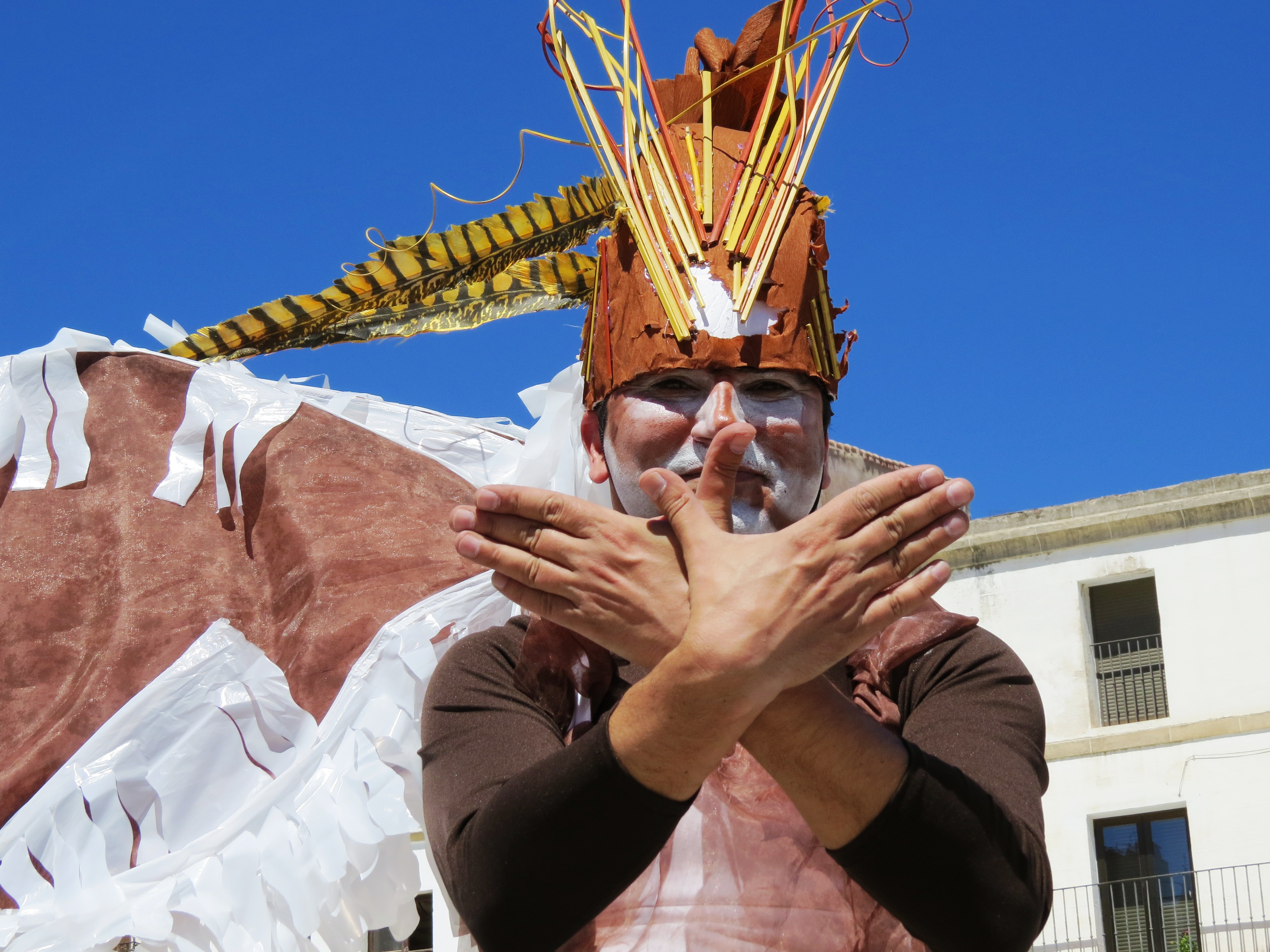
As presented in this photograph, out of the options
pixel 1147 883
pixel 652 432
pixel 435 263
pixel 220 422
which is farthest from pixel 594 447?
pixel 1147 883

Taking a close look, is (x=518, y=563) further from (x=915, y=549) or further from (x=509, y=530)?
(x=915, y=549)

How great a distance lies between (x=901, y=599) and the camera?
186 centimetres

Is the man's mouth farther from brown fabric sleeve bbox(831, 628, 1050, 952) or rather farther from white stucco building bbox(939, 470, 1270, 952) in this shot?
white stucco building bbox(939, 470, 1270, 952)

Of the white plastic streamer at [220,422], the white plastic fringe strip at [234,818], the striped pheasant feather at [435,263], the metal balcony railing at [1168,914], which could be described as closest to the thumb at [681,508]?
the white plastic fringe strip at [234,818]

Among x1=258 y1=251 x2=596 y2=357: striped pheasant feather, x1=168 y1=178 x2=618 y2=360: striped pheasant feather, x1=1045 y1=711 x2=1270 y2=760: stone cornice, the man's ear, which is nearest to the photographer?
the man's ear

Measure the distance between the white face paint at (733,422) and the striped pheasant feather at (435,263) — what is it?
778 millimetres

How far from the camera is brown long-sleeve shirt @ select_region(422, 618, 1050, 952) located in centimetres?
188

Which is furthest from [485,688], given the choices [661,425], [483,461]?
[483,461]

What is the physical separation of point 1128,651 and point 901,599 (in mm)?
16125

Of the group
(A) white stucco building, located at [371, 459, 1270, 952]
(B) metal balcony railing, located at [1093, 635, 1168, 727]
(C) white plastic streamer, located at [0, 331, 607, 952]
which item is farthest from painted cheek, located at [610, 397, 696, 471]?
(B) metal balcony railing, located at [1093, 635, 1168, 727]

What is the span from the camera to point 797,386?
2.44 metres

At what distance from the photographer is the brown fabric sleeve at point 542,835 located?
1875 millimetres

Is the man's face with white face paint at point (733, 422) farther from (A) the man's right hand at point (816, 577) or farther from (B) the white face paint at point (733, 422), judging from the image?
(A) the man's right hand at point (816, 577)

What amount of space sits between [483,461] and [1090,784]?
14.0 metres
